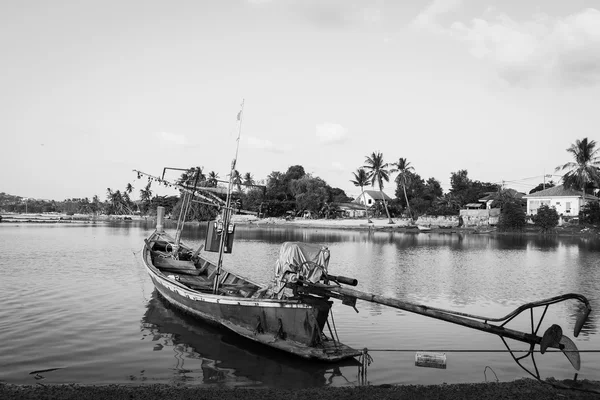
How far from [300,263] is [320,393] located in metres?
3.62

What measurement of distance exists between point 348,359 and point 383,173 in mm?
80091

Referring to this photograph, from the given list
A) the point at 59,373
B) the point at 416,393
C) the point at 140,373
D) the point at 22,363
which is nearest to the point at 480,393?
the point at 416,393

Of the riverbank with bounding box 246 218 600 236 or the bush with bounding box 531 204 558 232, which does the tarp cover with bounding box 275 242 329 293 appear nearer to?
the riverbank with bounding box 246 218 600 236

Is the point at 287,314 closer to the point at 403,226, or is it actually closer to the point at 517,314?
the point at 517,314

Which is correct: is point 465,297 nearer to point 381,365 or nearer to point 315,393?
point 381,365

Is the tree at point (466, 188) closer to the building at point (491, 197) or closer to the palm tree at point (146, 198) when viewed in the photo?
the building at point (491, 197)

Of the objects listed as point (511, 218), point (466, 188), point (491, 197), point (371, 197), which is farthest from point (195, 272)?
point (371, 197)

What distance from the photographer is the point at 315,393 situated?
8.10m

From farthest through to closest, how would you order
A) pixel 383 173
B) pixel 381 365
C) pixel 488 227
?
pixel 383 173 < pixel 488 227 < pixel 381 365

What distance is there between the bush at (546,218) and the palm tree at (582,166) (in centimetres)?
537

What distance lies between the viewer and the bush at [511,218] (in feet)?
222

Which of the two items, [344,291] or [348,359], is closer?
[344,291]

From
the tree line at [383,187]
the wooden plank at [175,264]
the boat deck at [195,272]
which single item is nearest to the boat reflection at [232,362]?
the boat deck at [195,272]

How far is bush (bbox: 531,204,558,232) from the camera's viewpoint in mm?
63938
